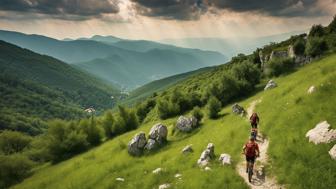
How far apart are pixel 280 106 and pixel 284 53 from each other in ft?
163

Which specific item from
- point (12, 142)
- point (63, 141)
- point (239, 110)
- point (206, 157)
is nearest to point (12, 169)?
point (63, 141)

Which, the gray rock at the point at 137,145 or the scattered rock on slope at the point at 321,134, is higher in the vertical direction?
the scattered rock on slope at the point at 321,134

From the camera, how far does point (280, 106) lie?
129ft

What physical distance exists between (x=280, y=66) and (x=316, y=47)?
9126 millimetres

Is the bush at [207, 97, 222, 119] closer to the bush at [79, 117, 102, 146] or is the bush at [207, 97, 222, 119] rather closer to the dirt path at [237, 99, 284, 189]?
the dirt path at [237, 99, 284, 189]

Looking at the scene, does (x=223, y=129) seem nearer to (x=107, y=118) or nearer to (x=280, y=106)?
(x=280, y=106)

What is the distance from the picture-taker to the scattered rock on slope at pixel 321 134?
24.9 meters

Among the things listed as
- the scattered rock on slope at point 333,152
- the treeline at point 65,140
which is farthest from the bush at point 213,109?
the treeline at point 65,140

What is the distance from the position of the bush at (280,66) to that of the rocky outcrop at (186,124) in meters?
31.1

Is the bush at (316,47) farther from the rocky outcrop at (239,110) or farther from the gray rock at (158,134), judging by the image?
the gray rock at (158,134)

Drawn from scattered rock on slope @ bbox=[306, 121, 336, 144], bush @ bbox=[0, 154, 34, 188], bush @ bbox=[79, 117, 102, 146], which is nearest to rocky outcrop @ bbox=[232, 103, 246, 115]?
scattered rock on slope @ bbox=[306, 121, 336, 144]

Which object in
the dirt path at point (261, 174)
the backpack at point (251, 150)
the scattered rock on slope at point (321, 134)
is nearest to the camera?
the dirt path at point (261, 174)

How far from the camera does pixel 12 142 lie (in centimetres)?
11838

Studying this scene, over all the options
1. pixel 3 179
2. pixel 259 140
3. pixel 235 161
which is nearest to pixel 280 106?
pixel 259 140
